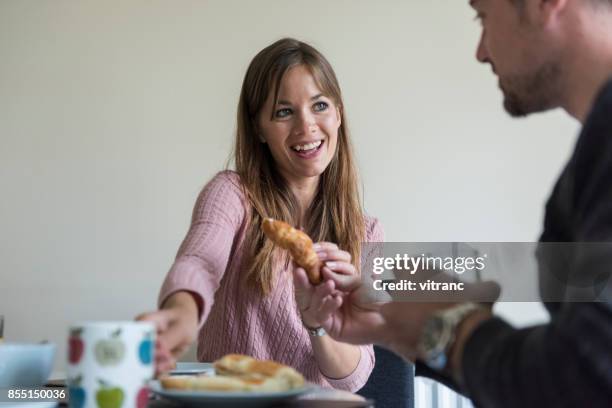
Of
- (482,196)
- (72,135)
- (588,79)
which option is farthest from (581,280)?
(72,135)

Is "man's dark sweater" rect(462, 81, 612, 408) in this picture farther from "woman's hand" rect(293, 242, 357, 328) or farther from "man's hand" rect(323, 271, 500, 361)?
"woman's hand" rect(293, 242, 357, 328)

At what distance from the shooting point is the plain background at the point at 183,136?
2.31 m

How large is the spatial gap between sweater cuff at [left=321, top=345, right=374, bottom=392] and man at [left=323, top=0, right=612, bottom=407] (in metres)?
0.43

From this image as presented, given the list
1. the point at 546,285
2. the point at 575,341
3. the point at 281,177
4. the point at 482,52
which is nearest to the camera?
the point at 575,341

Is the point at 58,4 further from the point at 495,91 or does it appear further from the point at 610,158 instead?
the point at 610,158

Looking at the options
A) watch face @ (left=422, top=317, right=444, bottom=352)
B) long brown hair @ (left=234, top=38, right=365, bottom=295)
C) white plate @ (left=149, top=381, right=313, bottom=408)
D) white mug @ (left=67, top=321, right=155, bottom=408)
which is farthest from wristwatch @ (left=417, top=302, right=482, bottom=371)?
long brown hair @ (left=234, top=38, right=365, bottom=295)

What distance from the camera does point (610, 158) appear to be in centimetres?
56

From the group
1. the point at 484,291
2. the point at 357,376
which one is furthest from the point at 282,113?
the point at 484,291

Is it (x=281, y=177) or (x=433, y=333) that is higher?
(x=281, y=177)

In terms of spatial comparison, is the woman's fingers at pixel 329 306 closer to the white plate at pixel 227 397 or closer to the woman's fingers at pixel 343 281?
the woman's fingers at pixel 343 281

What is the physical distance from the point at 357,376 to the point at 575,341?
92 centimetres

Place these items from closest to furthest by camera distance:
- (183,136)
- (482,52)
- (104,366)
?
(104,366), (482,52), (183,136)

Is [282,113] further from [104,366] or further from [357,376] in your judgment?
[104,366]

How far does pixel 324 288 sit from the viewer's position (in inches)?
38.7
